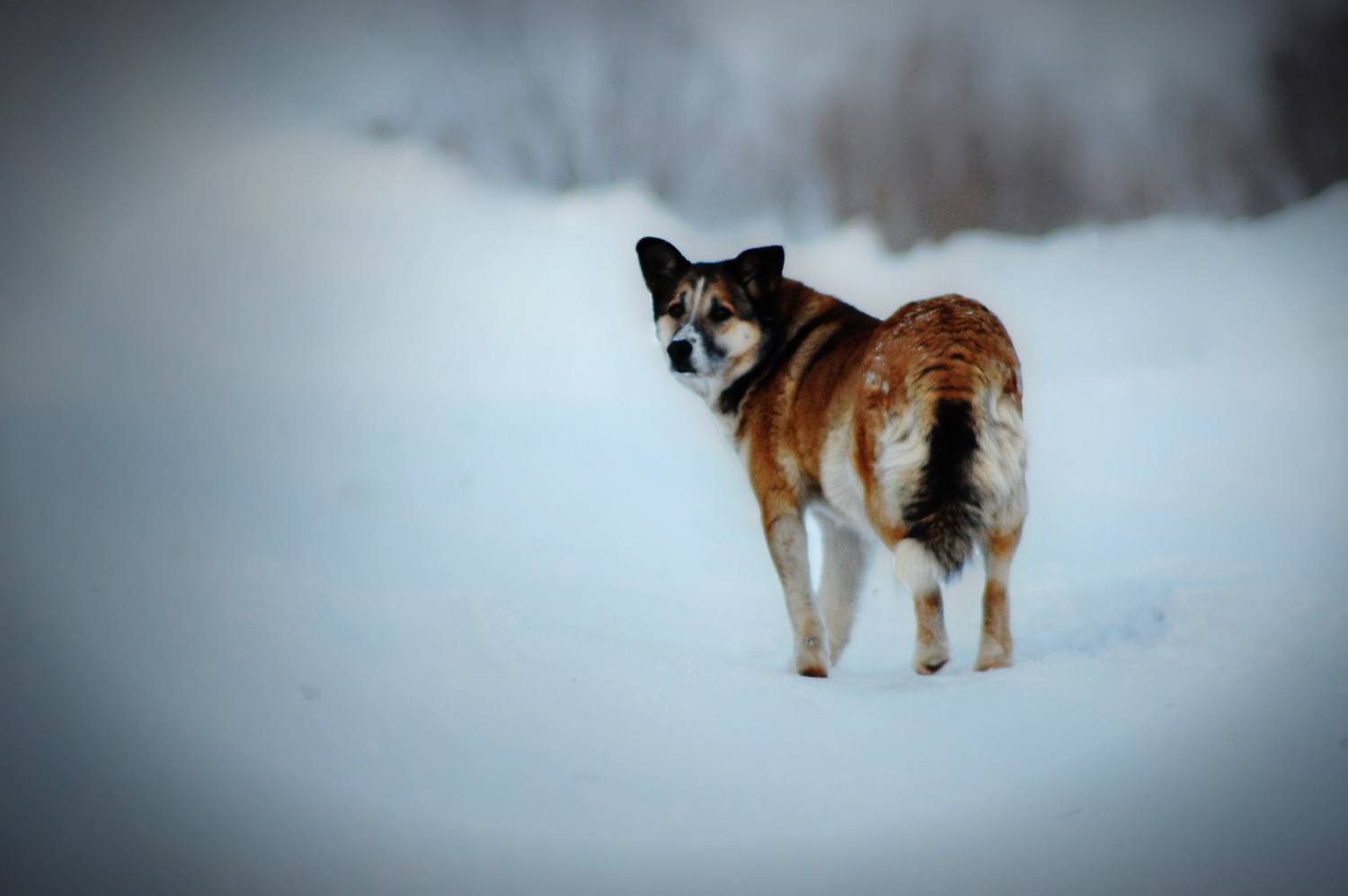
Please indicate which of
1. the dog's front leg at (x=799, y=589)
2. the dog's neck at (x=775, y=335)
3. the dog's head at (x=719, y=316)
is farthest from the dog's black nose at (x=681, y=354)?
the dog's front leg at (x=799, y=589)

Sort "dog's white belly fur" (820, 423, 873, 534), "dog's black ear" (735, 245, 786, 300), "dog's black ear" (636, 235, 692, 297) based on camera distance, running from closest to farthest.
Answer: "dog's white belly fur" (820, 423, 873, 534)
"dog's black ear" (735, 245, 786, 300)
"dog's black ear" (636, 235, 692, 297)

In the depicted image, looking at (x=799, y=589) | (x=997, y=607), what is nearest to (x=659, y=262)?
(x=799, y=589)

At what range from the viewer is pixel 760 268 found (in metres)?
4.08

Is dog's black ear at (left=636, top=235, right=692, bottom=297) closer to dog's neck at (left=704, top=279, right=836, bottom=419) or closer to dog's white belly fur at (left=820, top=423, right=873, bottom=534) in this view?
dog's neck at (left=704, top=279, right=836, bottom=419)

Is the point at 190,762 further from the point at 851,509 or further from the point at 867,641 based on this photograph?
the point at 867,641

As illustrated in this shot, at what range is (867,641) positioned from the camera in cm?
410

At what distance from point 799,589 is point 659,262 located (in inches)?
65.2

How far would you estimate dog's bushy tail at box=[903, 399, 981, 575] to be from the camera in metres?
2.76

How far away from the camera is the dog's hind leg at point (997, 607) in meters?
3.10

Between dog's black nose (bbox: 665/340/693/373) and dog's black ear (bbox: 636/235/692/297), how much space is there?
480 mm

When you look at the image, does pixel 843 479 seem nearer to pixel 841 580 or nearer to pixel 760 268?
pixel 841 580

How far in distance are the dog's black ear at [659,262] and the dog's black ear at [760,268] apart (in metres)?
0.28

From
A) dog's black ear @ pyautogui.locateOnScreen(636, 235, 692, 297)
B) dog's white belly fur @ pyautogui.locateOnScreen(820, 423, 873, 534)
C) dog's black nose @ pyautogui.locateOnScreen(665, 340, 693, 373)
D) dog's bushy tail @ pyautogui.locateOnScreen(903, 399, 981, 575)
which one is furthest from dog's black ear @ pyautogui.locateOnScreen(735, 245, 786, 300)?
dog's bushy tail @ pyautogui.locateOnScreen(903, 399, 981, 575)

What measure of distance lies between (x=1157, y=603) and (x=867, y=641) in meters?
1.23
